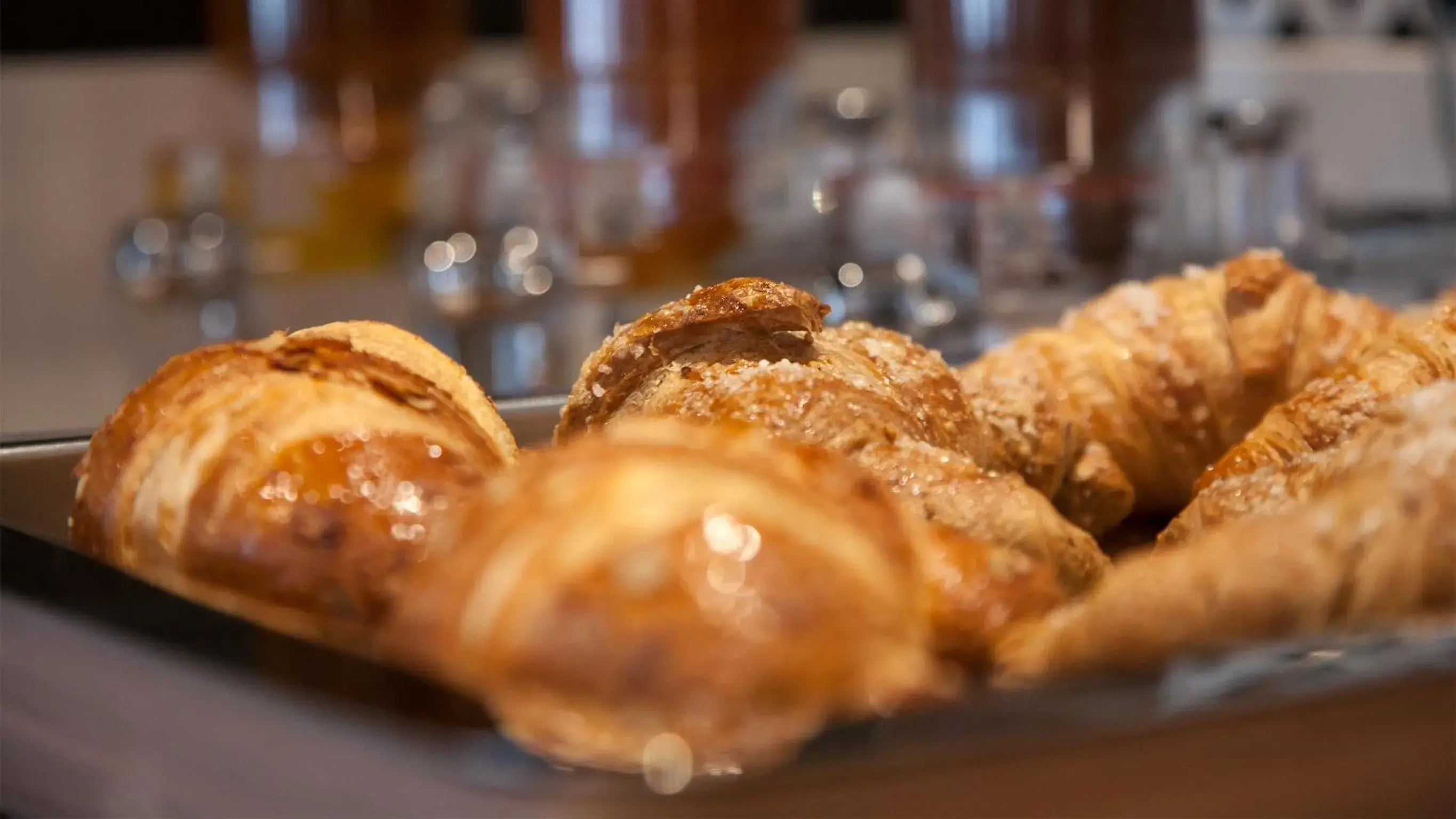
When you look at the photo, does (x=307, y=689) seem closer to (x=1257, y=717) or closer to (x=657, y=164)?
(x=1257, y=717)

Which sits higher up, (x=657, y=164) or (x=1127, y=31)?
(x=1127, y=31)

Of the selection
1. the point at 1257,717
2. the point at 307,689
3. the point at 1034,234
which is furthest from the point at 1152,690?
the point at 1034,234

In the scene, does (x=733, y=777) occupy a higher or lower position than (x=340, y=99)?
lower

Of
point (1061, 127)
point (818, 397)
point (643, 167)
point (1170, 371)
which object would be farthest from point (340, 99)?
point (818, 397)

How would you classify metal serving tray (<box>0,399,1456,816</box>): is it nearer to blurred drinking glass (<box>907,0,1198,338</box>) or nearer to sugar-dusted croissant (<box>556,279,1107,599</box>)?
sugar-dusted croissant (<box>556,279,1107,599</box>)

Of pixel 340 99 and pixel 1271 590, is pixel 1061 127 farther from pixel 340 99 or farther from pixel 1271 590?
pixel 1271 590

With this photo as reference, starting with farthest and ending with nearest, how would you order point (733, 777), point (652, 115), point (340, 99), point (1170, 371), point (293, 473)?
point (340, 99) → point (652, 115) → point (1170, 371) → point (293, 473) → point (733, 777)

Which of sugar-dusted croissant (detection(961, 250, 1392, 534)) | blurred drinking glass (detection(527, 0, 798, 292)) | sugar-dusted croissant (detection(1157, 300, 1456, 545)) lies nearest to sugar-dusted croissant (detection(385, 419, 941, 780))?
sugar-dusted croissant (detection(1157, 300, 1456, 545))

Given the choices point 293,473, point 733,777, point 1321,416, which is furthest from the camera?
point 1321,416

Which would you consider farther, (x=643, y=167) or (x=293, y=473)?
(x=643, y=167)
